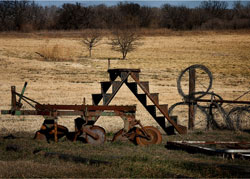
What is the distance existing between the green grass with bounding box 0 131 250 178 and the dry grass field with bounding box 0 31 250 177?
0.07 metres

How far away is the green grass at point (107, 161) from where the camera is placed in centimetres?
709

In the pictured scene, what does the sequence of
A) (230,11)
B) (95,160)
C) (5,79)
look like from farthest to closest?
(230,11)
(5,79)
(95,160)

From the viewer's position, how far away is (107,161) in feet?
25.3

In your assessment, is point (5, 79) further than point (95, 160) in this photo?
Yes

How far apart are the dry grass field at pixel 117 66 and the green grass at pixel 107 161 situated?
75 mm

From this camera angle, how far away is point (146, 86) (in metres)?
10.7

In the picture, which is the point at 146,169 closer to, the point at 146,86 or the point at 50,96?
the point at 146,86

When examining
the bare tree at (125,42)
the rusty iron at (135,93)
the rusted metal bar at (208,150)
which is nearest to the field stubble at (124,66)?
the bare tree at (125,42)

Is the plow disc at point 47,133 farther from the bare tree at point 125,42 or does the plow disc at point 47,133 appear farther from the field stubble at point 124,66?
the bare tree at point 125,42

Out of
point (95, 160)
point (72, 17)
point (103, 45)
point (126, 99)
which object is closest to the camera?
point (95, 160)

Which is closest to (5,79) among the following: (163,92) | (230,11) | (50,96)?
(50,96)

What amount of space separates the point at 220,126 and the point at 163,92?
10.8 m

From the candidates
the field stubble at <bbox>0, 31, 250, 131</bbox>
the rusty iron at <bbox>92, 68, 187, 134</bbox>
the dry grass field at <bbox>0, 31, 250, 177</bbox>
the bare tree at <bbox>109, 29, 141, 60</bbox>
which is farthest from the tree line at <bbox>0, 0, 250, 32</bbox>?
the rusty iron at <bbox>92, 68, 187, 134</bbox>

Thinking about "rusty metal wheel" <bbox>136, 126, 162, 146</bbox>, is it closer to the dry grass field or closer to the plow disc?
the dry grass field
